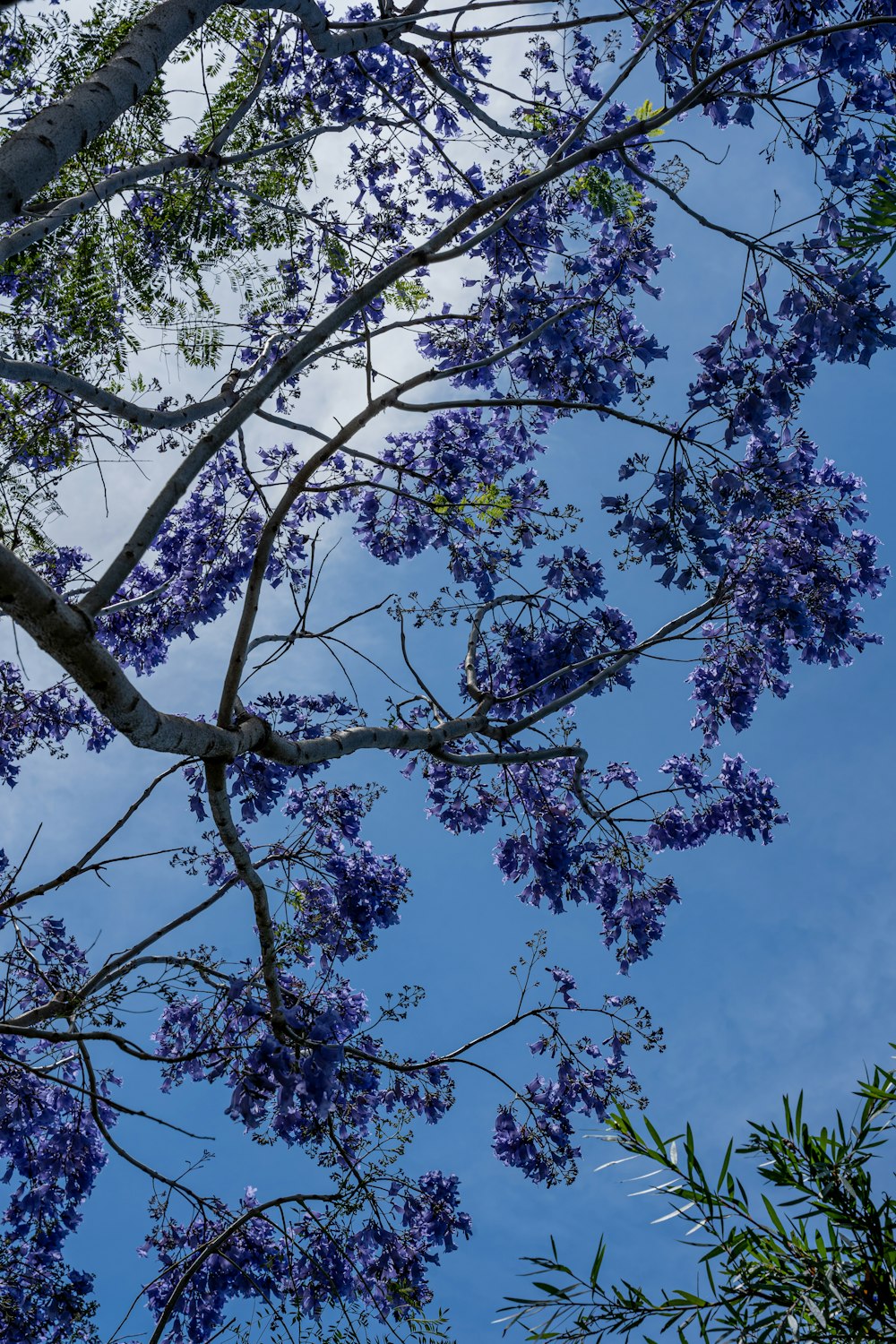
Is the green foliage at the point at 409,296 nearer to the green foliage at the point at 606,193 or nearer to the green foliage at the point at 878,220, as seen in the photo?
the green foliage at the point at 606,193

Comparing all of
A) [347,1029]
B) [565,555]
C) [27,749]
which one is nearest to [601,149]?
[565,555]

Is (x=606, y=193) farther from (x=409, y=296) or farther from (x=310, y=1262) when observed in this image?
(x=310, y=1262)

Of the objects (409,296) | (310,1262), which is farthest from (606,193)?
(310,1262)

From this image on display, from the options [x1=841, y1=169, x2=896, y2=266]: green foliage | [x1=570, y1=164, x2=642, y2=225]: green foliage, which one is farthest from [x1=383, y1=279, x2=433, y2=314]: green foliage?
[x1=841, y1=169, x2=896, y2=266]: green foliage

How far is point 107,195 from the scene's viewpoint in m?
5.34

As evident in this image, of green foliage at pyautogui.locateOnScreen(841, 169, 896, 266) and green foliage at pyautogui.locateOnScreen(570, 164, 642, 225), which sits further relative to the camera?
green foliage at pyautogui.locateOnScreen(570, 164, 642, 225)

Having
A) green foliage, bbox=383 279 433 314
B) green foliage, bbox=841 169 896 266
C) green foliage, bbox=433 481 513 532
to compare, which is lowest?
green foliage, bbox=841 169 896 266

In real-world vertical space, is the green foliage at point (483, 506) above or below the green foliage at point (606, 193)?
below

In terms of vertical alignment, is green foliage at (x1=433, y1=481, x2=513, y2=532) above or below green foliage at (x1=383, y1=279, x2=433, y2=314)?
below

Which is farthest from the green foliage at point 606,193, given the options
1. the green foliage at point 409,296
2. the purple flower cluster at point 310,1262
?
the purple flower cluster at point 310,1262

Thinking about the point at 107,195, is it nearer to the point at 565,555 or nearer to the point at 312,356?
the point at 312,356

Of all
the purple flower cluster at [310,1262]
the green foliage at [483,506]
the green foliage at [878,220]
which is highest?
the green foliage at [483,506]

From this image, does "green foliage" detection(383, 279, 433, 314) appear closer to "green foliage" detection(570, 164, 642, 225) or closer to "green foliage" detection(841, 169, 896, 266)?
"green foliage" detection(570, 164, 642, 225)

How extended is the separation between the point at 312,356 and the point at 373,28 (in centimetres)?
180
